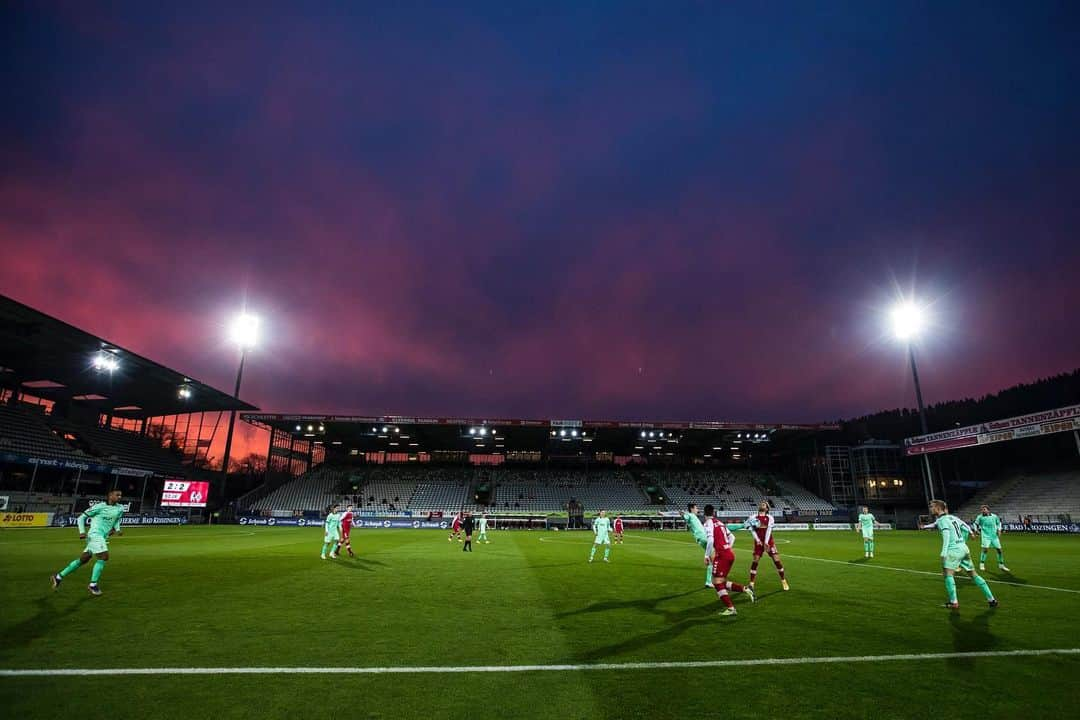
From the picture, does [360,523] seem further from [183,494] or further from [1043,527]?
[1043,527]

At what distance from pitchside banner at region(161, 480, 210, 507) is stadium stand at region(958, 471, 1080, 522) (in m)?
73.2

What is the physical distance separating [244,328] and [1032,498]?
7541 cm

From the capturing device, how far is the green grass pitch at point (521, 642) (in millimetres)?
4875

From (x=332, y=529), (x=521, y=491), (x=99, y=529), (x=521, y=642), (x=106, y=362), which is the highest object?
(x=106, y=362)

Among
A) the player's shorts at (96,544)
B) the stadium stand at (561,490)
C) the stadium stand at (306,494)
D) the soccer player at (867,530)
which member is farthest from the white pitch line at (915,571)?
the stadium stand at (306,494)

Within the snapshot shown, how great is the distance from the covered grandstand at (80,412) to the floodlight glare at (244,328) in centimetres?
588

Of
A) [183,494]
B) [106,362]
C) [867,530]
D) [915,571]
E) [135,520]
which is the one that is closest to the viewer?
[915,571]

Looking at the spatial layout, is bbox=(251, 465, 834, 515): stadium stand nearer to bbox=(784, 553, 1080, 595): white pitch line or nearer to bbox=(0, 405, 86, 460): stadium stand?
bbox=(0, 405, 86, 460): stadium stand

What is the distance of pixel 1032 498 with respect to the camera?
155 ft

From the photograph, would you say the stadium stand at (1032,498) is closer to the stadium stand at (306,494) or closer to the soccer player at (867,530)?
the soccer player at (867,530)

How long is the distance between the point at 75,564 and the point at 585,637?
10877 mm

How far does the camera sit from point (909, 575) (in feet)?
47.7

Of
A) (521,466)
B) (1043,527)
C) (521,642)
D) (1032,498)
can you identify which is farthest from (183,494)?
(1032,498)

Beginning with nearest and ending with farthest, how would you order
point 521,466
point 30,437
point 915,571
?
point 915,571 < point 30,437 < point 521,466
